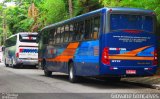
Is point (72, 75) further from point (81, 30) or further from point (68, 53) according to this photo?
point (81, 30)

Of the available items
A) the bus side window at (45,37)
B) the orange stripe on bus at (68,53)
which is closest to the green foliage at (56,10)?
the bus side window at (45,37)

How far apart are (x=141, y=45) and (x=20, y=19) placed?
45166 mm

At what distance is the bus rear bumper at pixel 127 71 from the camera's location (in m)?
17.8

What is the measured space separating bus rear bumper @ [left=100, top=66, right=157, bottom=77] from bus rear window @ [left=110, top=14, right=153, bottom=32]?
156 centimetres

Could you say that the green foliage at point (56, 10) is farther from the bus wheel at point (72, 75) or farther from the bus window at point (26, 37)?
the bus wheel at point (72, 75)

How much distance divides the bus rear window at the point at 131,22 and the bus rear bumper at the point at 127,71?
5.12 feet

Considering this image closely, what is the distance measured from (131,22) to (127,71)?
1989 millimetres

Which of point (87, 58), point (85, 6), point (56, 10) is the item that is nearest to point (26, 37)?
point (56, 10)

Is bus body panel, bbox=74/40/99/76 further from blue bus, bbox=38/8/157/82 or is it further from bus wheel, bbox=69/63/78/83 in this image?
bus wheel, bbox=69/63/78/83

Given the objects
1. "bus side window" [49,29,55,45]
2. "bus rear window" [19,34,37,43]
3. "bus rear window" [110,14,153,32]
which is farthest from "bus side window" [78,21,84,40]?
"bus rear window" [19,34,37,43]

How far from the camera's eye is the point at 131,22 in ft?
59.7

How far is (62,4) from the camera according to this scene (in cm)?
3972

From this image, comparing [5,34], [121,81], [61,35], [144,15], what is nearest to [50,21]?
[61,35]

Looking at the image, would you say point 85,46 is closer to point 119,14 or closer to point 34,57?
point 119,14
